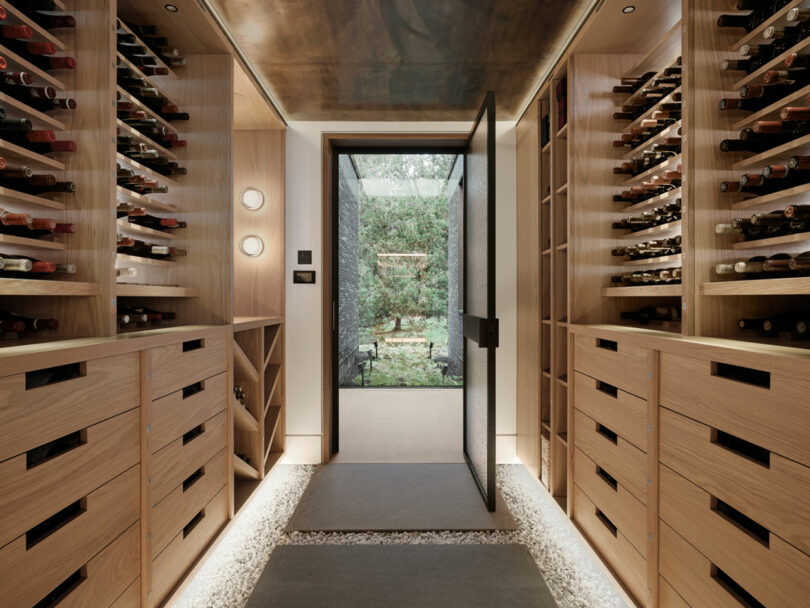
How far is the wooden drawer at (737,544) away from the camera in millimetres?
872

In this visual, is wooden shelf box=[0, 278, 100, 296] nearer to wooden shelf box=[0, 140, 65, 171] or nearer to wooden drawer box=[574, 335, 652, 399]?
wooden shelf box=[0, 140, 65, 171]

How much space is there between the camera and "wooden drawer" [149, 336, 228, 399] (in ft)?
4.66

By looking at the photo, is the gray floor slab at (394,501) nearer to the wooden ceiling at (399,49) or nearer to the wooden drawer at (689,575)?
the wooden drawer at (689,575)

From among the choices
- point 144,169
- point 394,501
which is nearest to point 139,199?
point 144,169

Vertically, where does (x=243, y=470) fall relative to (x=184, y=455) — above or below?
below

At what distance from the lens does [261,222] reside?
119 inches

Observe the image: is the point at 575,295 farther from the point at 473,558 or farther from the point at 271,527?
the point at 271,527

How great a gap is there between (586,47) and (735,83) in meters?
0.84

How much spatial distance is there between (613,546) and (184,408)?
1672 millimetres

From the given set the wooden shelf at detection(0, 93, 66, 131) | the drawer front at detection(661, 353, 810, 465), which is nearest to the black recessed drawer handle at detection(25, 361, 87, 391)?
the wooden shelf at detection(0, 93, 66, 131)

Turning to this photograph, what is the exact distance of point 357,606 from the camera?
1.62 metres

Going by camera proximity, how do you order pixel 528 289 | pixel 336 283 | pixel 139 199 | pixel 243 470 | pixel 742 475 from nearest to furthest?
pixel 742 475, pixel 139 199, pixel 243 470, pixel 528 289, pixel 336 283

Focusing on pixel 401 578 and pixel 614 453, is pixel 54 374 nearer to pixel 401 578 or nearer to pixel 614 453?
pixel 401 578

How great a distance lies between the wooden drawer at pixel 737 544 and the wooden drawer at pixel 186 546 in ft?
5.22
